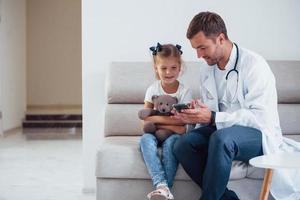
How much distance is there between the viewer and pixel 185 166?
2.33 metres

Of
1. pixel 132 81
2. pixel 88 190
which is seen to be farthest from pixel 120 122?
pixel 88 190

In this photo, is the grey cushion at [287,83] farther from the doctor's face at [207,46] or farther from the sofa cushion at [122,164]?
the sofa cushion at [122,164]

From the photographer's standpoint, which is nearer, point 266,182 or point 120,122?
→ point 266,182

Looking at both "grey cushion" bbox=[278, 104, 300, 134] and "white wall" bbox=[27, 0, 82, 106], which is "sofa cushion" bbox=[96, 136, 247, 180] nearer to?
"grey cushion" bbox=[278, 104, 300, 134]

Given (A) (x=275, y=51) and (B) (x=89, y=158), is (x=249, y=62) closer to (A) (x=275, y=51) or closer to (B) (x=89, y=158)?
(A) (x=275, y=51)

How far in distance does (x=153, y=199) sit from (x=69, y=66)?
5692 millimetres

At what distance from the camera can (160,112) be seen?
256cm

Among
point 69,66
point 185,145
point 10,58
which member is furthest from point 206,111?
point 69,66

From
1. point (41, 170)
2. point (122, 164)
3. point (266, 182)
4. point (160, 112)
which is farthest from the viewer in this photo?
point (41, 170)

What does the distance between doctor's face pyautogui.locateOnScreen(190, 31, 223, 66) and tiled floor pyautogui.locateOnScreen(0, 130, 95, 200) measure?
4.16 ft

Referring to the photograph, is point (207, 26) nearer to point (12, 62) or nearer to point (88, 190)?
point (88, 190)

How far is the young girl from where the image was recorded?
2.32m

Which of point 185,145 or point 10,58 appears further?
point 10,58

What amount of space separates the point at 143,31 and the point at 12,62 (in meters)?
3.64
